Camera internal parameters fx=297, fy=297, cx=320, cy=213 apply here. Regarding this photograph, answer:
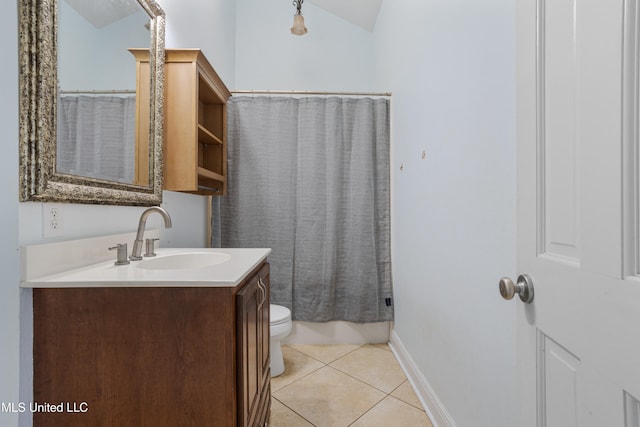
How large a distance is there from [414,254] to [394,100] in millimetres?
1131

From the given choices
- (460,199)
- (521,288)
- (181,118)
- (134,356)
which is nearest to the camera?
(521,288)

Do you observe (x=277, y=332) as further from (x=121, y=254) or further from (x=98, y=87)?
(x=98, y=87)

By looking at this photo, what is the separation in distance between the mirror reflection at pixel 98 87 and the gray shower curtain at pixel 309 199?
2.99 ft

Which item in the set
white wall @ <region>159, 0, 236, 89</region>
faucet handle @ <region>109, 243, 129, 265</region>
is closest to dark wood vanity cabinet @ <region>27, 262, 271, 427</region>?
faucet handle @ <region>109, 243, 129, 265</region>

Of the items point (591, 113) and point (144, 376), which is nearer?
point (591, 113)

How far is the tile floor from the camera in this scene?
1469 mm

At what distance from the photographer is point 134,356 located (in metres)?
0.79

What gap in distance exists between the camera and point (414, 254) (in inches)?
69.4

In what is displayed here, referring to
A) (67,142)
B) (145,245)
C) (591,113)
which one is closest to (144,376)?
(145,245)

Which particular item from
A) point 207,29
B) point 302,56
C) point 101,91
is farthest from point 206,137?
point 302,56

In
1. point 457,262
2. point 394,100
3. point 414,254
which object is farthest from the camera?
point 394,100

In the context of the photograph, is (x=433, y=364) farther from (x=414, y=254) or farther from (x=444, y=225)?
(x=444, y=225)

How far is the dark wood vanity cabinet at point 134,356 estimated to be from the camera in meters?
0.79

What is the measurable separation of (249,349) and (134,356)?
12.4 inches
